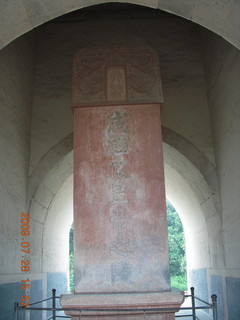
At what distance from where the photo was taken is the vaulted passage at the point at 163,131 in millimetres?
5535

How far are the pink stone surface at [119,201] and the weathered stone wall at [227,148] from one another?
149cm

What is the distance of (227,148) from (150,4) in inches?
133

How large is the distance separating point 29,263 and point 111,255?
2634 millimetres

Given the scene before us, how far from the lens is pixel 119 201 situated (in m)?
4.22

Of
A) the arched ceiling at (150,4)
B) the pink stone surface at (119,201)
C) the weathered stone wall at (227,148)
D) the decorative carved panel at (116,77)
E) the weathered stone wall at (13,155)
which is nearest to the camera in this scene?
the arched ceiling at (150,4)

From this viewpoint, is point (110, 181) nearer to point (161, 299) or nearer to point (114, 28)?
point (161, 299)

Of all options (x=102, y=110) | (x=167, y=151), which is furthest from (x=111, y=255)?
(x=167, y=151)

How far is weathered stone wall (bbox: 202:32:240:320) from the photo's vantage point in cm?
534

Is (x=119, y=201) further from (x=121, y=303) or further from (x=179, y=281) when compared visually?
(x=179, y=281)

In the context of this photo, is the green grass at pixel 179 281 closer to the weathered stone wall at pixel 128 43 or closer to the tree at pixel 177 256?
the tree at pixel 177 256

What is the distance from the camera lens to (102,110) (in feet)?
15.2
